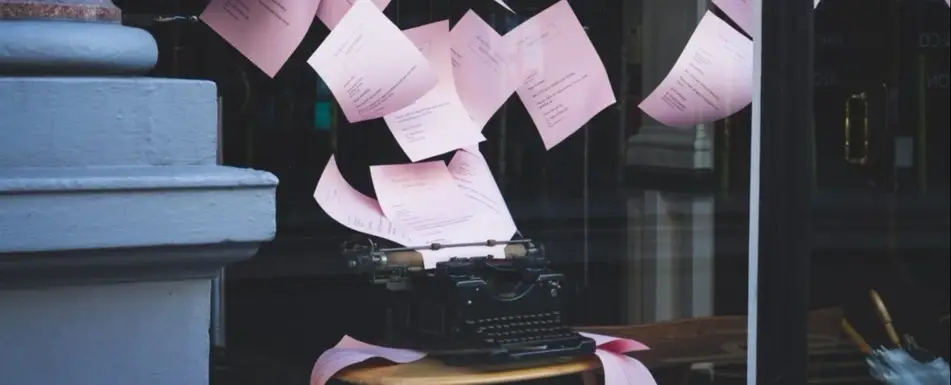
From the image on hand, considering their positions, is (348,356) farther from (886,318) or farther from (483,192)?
(886,318)

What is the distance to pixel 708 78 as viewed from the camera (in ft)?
8.29

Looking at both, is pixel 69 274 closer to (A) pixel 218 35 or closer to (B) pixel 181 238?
(B) pixel 181 238

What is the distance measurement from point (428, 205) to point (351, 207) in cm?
14

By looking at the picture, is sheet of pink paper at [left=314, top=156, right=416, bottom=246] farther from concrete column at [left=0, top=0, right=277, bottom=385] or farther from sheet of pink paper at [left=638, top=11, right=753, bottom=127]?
sheet of pink paper at [left=638, top=11, right=753, bottom=127]

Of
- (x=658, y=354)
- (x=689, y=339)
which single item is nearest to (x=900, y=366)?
(x=689, y=339)

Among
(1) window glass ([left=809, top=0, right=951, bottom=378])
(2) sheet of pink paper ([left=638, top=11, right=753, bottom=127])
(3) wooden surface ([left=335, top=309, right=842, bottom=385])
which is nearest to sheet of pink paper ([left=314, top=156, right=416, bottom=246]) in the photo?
(3) wooden surface ([left=335, top=309, right=842, bottom=385])

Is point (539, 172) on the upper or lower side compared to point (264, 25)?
lower

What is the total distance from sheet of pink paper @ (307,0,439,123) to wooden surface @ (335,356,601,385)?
44 cm

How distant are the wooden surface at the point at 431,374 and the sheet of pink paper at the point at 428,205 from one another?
0.18 metres

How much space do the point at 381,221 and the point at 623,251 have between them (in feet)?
2.18

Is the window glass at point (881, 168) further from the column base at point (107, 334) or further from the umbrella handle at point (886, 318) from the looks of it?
the column base at point (107, 334)

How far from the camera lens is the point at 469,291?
2238 mm

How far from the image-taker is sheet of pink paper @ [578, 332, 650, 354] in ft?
7.95

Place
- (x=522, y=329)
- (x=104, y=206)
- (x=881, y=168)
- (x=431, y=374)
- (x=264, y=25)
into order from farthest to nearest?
(x=881, y=168)
(x=522, y=329)
(x=431, y=374)
(x=264, y=25)
(x=104, y=206)
